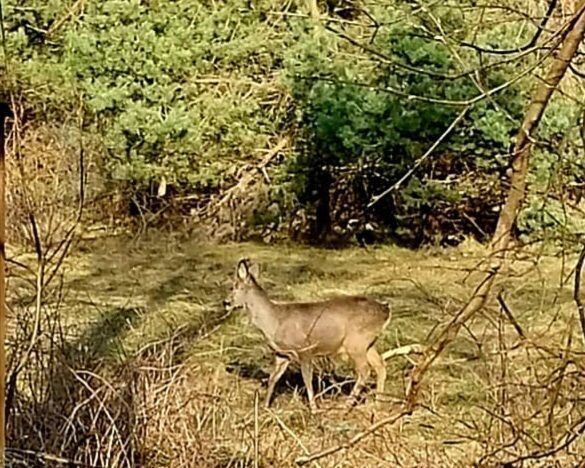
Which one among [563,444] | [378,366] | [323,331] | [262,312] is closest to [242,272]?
[262,312]

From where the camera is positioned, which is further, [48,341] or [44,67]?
[44,67]

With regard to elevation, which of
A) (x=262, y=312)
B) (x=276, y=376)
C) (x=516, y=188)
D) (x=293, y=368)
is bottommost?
(x=293, y=368)

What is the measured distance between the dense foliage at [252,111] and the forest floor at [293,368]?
1.90ft

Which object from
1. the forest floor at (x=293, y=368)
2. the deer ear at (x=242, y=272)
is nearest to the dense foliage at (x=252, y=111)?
the forest floor at (x=293, y=368)

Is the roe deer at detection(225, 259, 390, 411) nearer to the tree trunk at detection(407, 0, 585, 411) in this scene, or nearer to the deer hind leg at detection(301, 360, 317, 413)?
the deer hind leg at detection(301, 360, 317, 413)

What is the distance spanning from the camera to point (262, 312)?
19.4 feet

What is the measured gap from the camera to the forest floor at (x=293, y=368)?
3.94 meters

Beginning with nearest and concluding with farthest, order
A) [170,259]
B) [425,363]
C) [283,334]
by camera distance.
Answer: [425,363], [283,334], [170,259]

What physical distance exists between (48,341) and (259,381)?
7.15ft

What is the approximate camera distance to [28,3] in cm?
1185

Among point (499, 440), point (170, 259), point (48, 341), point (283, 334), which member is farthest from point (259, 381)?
point (170, 259)

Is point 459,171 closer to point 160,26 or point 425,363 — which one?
point 160,26

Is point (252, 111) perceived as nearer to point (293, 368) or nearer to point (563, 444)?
point (293, 368)

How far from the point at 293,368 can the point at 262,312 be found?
0.71m
